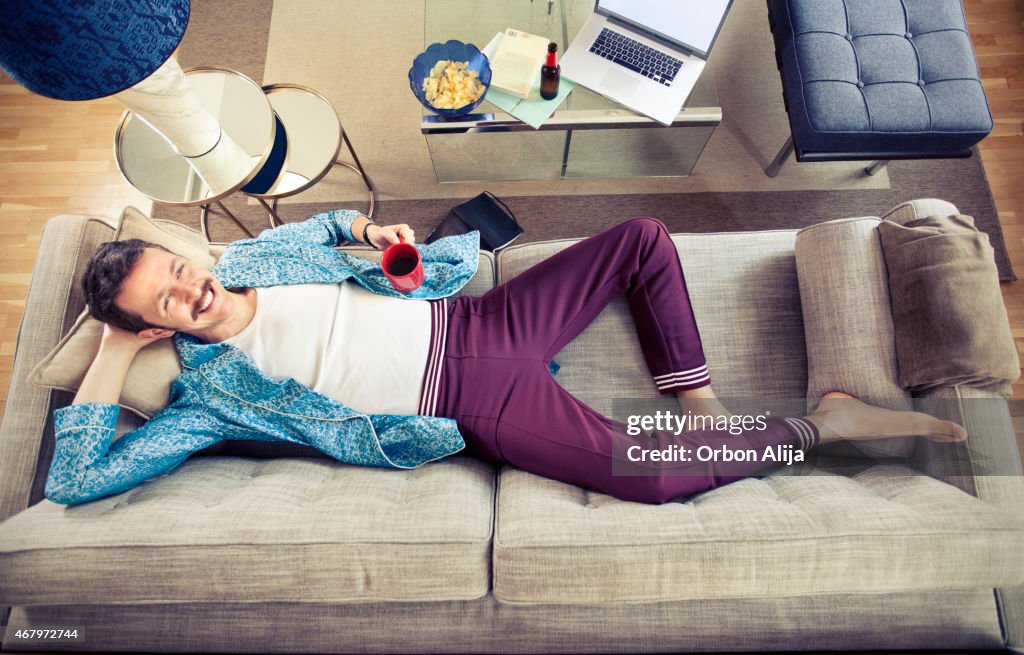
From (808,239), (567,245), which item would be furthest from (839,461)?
(567,245)

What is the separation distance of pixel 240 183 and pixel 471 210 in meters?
0.82

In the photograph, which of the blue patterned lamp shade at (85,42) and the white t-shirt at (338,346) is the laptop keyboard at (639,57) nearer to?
the white t-shirt at (338,346)

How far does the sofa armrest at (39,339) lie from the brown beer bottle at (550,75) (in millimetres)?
1374

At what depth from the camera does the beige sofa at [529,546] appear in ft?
3.56

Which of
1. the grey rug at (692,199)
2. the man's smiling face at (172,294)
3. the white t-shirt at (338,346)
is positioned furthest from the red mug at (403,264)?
the grey rug at (692,199)

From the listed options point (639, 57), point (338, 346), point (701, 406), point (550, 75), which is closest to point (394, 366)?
point (338, 346)

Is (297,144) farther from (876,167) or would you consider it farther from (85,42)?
(876,167)

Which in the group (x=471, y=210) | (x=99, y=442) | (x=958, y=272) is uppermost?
(x=958, y=272)

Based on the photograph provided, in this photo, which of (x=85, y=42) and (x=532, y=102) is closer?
(x=85, y=42)

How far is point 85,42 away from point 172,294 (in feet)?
1.72

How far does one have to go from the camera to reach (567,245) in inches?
65.1

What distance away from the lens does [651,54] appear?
73.7 inches

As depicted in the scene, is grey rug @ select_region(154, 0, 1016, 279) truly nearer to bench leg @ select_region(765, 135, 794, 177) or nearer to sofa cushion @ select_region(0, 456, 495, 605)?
bench leg @ select_region(765, 135, 794, 177)

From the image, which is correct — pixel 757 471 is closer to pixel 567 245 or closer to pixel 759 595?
pixel 759 595
